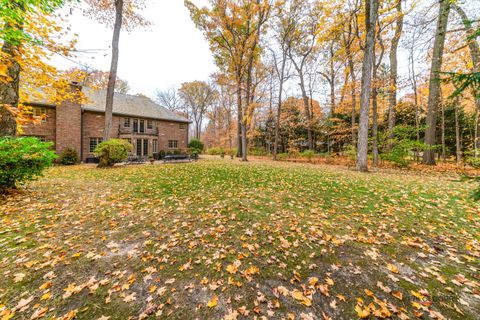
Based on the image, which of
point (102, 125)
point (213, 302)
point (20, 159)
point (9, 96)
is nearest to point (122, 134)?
point (102, 125)

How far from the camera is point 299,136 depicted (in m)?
24.2

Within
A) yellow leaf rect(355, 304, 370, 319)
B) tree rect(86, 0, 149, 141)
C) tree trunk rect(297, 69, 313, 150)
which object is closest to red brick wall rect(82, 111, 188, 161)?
tree rect(86, 0, 149, 141)

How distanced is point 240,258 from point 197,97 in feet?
130

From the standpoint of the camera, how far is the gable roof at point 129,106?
63.8 ft

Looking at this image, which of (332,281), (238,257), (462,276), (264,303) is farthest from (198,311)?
(462,276)

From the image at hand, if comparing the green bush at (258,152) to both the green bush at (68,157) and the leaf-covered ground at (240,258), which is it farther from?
the leaf-covered ground at (240,258)

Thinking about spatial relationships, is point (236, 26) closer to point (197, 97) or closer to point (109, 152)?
point (109, 152)

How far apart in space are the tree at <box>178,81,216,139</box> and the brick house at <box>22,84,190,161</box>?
14.3 meters

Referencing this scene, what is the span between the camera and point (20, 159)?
5289 mm

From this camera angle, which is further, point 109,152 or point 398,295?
point 109,152

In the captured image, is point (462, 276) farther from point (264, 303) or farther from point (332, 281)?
point (264, 303)

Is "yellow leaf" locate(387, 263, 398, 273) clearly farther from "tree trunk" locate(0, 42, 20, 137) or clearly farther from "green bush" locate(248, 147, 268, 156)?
"green bush" locate(248, 147, 268, 156)

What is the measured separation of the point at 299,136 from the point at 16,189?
2403 centimetres

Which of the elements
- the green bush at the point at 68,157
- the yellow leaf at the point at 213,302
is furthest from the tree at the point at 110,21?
the yellow leaf at the point at 213,302
